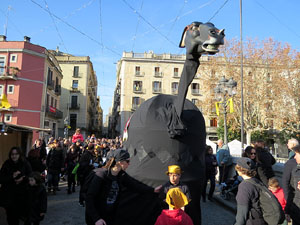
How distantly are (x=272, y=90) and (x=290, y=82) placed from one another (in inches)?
66.7

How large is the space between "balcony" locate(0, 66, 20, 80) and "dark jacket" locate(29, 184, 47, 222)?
24.8 metres

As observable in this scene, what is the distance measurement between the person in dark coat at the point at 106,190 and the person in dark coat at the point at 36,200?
1.91 metres

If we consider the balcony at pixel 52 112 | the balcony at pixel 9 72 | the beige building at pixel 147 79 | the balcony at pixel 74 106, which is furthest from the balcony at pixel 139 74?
the balcony at pixel 9 72

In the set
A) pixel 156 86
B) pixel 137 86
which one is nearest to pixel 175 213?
pixel 137 86

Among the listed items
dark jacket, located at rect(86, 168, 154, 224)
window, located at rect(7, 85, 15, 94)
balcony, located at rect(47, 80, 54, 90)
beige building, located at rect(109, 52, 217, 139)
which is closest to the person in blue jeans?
dark jacket, located at rect(86, 168, 154, 224)

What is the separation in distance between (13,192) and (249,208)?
154 inches

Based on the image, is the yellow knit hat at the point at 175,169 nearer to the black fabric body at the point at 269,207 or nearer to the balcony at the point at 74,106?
the black fabric body at the point at 269,207

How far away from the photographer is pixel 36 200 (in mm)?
4340

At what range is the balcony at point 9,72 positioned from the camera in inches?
991

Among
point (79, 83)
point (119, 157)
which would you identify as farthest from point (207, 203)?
point (79, 83)

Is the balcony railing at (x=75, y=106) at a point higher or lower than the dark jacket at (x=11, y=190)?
higher

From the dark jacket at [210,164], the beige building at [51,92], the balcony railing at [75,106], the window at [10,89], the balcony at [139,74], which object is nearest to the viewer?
the dark jacket at [210,164]

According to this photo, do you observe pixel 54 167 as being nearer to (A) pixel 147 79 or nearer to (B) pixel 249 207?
(B) pixel 249 207

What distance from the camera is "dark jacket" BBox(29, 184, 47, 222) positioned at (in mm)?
4246
